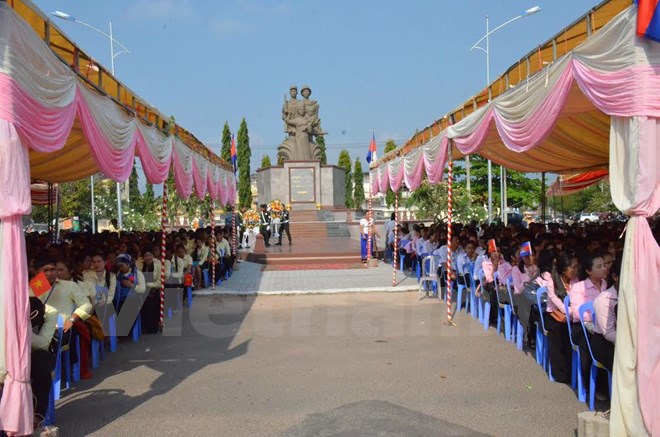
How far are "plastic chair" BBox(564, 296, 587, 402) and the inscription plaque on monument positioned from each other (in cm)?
2849

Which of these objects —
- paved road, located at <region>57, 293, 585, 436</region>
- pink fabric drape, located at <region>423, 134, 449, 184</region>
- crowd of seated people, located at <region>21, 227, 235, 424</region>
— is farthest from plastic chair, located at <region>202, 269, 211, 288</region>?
pink fabric drape, located at <region>423, 134, 449, 184</region>

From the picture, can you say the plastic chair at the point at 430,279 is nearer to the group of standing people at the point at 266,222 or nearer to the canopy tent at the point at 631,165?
the canopy tent at the point at 631,165

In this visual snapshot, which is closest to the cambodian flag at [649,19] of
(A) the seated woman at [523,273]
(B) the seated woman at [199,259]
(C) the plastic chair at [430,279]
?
(A) the seated woman at [523,273]

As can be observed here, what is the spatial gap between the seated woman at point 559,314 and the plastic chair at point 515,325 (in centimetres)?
122

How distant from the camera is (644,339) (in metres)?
4.16

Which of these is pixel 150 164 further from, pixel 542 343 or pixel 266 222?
pixel 266 222

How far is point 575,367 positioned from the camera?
570cm

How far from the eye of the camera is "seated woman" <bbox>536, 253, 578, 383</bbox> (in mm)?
5891

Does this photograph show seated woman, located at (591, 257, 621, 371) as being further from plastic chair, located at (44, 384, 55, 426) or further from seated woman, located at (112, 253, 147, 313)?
seated woman, located at (112, 253, 147, 313)

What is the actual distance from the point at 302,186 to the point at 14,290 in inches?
1173

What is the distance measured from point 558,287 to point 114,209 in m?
37.5

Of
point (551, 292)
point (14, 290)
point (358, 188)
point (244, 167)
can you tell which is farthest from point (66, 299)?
point (358, 188)

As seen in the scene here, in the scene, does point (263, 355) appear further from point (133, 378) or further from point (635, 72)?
point (635, 72)

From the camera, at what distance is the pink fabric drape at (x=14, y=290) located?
13.9ft
